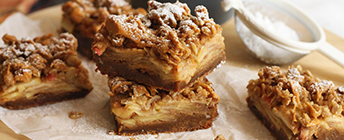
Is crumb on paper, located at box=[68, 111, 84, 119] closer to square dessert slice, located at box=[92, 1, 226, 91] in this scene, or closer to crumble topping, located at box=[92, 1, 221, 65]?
square dessert slice, located at box=[92, 1, 226, 91]

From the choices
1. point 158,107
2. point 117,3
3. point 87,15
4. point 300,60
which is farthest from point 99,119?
point 300,60

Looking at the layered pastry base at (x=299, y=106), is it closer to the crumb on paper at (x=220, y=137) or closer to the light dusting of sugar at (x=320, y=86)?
the light dusting of sugar at (x=320, y=86)

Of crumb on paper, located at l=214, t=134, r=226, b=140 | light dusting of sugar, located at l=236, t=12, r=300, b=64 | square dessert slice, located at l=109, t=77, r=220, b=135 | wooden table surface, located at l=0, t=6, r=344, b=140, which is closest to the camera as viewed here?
square dessert slice, located at l=109, t=77, r=220, b=135

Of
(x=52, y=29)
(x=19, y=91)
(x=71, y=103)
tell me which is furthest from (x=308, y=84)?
(x=52, y=29)

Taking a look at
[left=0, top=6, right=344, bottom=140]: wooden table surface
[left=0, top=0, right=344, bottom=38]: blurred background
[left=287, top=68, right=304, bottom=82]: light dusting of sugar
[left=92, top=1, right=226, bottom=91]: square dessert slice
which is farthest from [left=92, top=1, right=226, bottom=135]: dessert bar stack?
[left=0, top=0, right=344, bottom=38]: blurred background

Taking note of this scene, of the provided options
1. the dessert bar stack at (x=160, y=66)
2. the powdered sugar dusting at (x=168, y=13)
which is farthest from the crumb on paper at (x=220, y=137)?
the powdered sugar dusting at (x=168, y=13)

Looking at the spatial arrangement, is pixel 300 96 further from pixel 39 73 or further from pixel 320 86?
pixel 39 73

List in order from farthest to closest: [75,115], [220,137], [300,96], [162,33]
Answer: [75,115], [220,137], [300,96], [162,33]

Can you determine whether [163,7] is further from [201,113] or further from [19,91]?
[19,91]

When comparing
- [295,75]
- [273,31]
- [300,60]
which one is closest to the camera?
[295,75]
